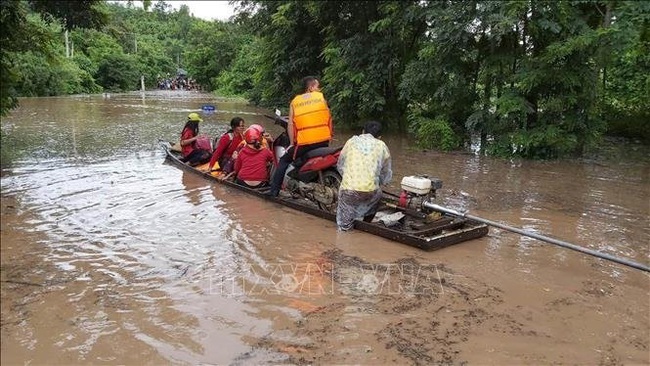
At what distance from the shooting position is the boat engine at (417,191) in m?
6.17

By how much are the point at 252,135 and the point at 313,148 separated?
4.49 ft

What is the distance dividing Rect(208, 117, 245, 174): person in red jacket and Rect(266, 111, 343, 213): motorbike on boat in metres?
1.48

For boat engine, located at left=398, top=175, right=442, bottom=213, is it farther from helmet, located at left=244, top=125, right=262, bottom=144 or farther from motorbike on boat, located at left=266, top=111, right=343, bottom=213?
helmet, located at left=244, top=125, right=262, bottom=144

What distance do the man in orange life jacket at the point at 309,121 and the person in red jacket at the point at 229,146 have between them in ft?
6.72

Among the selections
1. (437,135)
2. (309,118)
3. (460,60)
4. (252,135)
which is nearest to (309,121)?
(309,118)

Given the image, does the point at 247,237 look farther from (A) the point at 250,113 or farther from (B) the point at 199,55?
(B) the point at 199,55

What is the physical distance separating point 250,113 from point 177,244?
64.2ft

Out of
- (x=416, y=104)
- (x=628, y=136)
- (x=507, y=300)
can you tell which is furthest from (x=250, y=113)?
(x=507, y=300)

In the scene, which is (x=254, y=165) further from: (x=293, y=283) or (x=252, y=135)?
(x=293, y=283)

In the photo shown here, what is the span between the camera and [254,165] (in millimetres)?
8367

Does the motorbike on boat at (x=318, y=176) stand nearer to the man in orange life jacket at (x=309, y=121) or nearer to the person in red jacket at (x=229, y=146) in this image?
the man in orange life jacket at (x=309, y=121)

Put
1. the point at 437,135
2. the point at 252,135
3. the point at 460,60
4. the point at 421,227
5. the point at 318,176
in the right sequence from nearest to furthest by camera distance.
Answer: the point at 421,227
the point at 318,176
the point at 252,135
the point at 460,60
the point at 437,135

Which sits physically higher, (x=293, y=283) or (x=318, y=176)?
(x=318, y=176)

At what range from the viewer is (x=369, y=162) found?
245 inches
